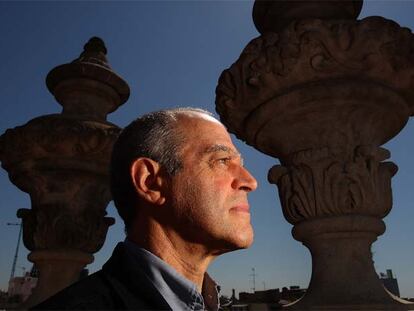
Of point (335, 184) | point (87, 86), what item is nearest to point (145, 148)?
point (335, 184)

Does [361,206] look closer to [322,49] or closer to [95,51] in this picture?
[322,49]

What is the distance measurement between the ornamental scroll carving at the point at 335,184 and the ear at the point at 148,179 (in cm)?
133

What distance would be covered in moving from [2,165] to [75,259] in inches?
53.1

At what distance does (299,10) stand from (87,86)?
8.91 feet

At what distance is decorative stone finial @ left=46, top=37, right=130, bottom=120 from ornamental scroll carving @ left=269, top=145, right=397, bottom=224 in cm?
263

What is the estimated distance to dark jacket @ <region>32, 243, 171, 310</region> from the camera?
1096 mm

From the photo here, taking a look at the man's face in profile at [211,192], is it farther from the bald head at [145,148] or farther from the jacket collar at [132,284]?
the jacket collar at [132,284]

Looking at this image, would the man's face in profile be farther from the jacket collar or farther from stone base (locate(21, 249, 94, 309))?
stone base (locate(21, 249, 94, 309))

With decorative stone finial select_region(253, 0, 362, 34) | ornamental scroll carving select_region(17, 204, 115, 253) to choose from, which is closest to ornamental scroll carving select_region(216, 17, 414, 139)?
decorative stone finial select_region(253, 0, 362, 34)

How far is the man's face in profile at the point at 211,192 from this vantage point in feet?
4.75

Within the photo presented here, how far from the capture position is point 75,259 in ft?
13.1

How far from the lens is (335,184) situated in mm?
2510

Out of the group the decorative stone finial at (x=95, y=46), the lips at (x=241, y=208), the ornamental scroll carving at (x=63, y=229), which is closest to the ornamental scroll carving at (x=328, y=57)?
the lips at (x=241, y=208)

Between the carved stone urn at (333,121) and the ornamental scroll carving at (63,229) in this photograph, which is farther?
the ornamental scroll carving at (63,229)
